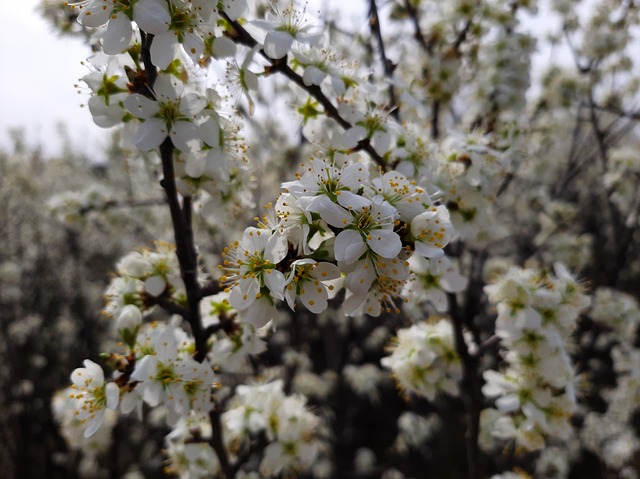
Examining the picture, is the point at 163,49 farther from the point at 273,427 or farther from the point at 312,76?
the point at 273,427

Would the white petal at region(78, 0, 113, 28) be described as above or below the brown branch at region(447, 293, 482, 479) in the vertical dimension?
above

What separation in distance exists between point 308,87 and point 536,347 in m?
1.29

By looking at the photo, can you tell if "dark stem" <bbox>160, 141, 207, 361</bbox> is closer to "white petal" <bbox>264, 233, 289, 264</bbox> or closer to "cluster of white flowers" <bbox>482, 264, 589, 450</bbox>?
"white petal" <bbox>264, 233, 289, 264</bbox>

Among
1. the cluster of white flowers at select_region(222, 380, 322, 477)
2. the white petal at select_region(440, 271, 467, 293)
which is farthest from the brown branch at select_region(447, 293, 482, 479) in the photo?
the cluster of white flowers at select_region(222, 380, 322, 477)

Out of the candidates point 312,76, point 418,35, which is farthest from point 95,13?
point 418,35

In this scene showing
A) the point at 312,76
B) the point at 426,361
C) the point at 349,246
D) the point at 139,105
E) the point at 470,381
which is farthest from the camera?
the point at 470,381

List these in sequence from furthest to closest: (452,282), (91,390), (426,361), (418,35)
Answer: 1. (418,35)
2. (426,361)
3. (452,282)
4. (91,390)

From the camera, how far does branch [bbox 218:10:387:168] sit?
4.79ft

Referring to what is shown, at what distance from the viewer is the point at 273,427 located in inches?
83.0

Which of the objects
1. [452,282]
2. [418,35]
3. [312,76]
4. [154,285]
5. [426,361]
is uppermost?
[418,35]

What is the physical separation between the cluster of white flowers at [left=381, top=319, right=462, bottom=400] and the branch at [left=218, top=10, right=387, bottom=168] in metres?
0.84

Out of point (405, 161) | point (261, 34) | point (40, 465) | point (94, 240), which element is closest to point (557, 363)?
point (405, 161)

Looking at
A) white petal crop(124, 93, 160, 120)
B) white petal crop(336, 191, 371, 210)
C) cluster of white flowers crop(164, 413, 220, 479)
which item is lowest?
cluster of white flowers crop(164, 413, 220, 479)

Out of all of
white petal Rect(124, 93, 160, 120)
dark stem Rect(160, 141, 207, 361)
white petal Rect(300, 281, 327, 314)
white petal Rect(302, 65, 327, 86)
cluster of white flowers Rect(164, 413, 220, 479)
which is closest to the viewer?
white petal Rect(300, 281, 327, 314)
